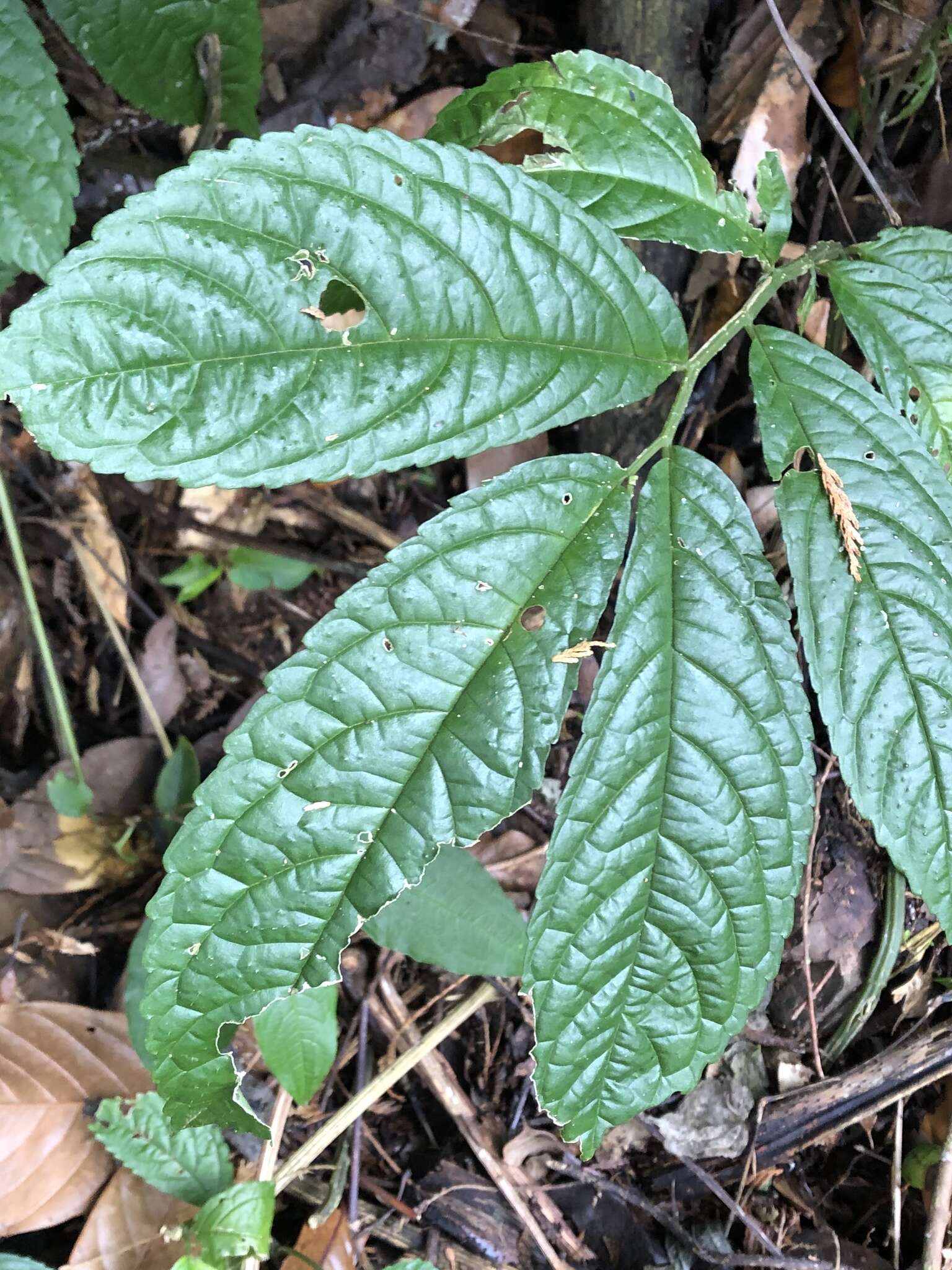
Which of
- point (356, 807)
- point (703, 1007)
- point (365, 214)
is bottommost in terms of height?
point (703, 1007)

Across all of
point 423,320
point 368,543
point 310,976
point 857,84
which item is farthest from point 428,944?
point 857,84

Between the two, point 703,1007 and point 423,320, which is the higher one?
point 423,320

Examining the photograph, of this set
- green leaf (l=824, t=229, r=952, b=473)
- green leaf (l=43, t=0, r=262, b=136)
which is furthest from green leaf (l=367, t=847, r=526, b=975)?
green leaf (l=43, t=0, r=262, b=136)

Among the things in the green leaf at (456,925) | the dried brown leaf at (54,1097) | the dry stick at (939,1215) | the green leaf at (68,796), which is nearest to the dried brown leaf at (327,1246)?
the dried brown leaf at (54,1097)

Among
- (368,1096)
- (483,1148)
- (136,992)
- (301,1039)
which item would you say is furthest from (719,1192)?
(136,992)

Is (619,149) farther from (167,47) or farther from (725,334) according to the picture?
(167,47)

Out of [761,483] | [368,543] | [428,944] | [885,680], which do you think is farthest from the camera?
[368,543]

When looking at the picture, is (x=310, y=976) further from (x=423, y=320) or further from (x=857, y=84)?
(x=857, y=84)
